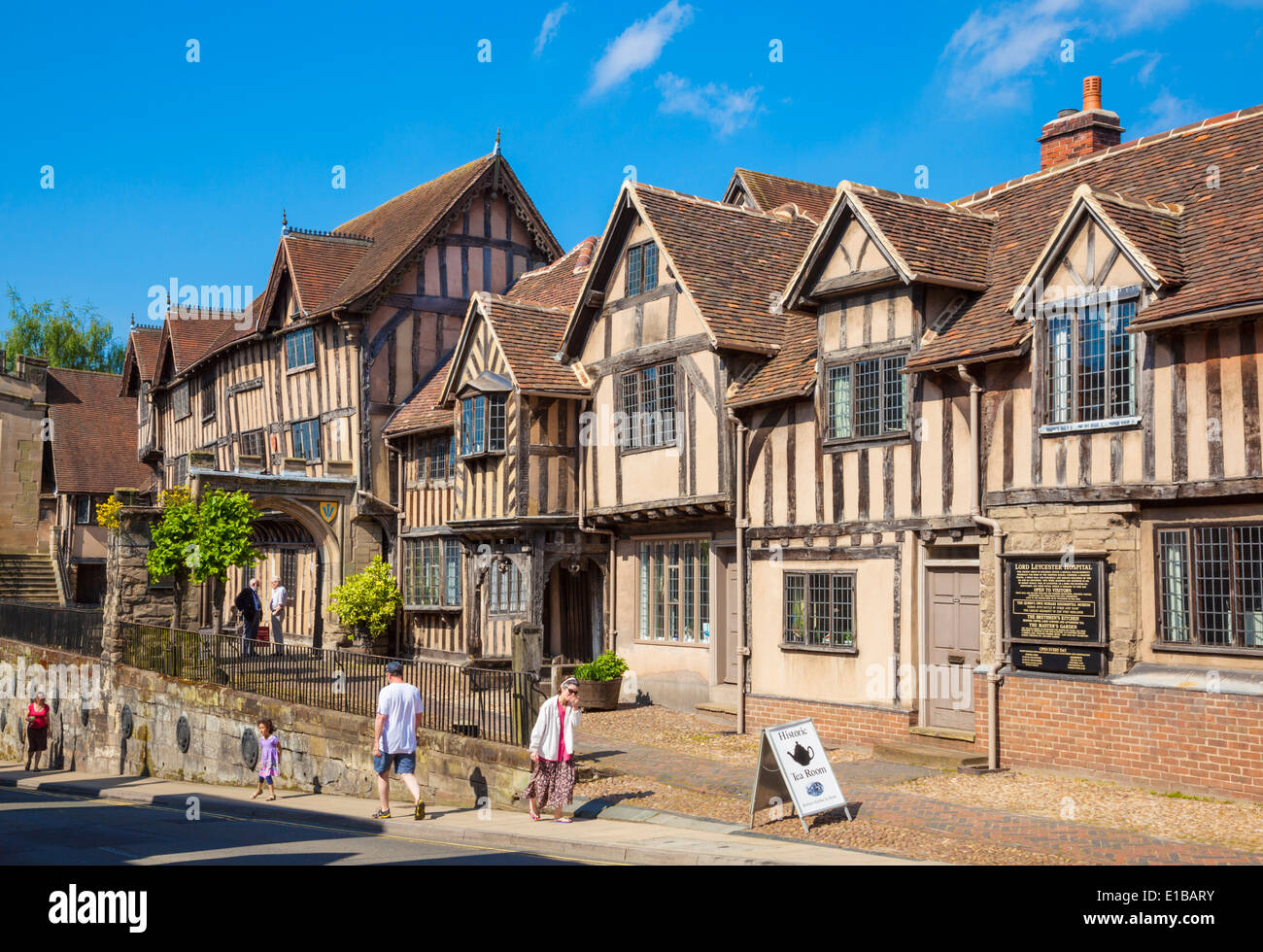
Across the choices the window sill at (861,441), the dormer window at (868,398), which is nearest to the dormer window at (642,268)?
the dormer window at (868,398)

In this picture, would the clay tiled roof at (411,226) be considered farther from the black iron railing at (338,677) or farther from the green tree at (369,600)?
the black iron railing at (338,677)

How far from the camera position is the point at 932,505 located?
55.2ft

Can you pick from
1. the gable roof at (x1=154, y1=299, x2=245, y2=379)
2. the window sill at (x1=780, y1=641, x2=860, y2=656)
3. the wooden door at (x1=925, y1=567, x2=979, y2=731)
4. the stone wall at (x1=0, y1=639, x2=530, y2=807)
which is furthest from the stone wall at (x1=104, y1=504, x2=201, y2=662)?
the wooden door at (x1=925, y1=567, x2=979, y2=731)

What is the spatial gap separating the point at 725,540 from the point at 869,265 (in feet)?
17.8

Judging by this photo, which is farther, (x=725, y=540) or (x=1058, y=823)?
(x=725, y=540)

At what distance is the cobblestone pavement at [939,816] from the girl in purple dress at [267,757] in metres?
5.06

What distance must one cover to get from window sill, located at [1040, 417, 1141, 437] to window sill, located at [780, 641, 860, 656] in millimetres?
4499

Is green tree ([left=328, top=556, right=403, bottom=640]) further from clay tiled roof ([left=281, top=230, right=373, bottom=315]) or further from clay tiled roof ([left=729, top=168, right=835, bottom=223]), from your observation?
clay tiled roof ([left=729, top=168, right=835, bottom=223])

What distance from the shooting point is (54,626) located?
28.7m

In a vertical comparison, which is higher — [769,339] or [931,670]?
[769,339]

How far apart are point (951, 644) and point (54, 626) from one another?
69.9ft

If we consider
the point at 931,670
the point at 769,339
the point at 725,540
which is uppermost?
Answer: the point at 769,339
